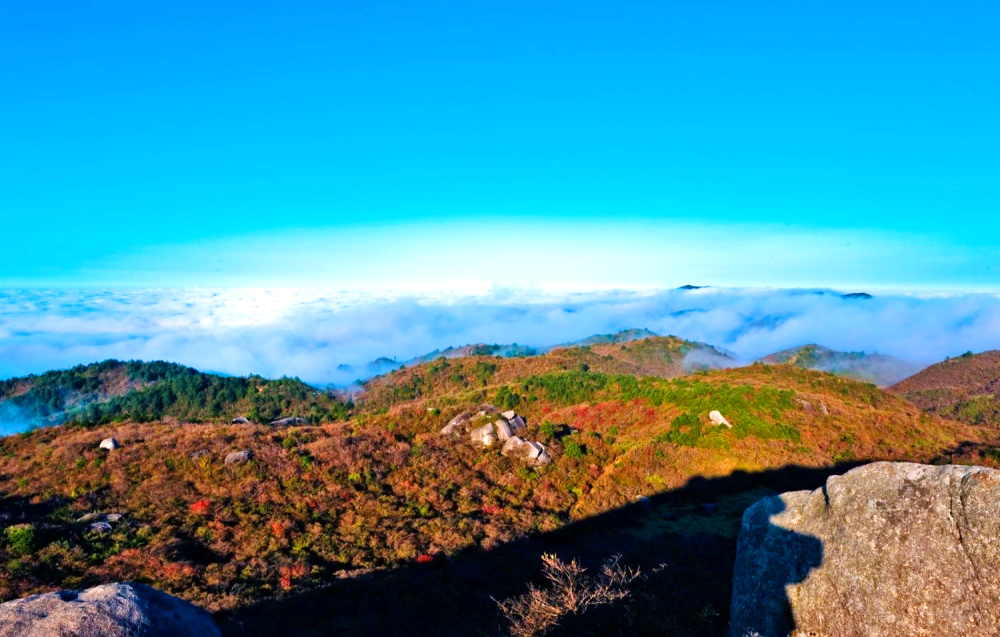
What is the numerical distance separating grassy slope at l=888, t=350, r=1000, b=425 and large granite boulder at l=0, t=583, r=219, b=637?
8211 cm

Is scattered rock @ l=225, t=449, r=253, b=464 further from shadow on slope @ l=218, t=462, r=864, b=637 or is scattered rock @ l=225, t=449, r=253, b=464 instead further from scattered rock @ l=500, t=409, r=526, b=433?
scattered rock @ l=500, t=409, r=526, b=433

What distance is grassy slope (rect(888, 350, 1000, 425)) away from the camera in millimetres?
68125

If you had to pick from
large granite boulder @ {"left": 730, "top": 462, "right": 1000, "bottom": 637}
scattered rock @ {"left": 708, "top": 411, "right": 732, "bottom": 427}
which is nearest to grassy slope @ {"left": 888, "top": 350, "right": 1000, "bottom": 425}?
scattered rock @ {"left": 708, "top": 411, "right": 732, "bottom": 427}

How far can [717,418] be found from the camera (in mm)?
34125

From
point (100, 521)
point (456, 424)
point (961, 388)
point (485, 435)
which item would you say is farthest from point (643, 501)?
point (961, 388)

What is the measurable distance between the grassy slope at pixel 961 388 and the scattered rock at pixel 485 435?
63.9 metres

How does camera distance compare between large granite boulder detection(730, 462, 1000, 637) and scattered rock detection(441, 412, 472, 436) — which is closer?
large granite boulder detection(730, 462, 1000, 637)

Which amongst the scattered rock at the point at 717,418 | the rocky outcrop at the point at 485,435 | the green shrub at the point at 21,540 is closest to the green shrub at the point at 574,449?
the rocky outcrop at the point at 485,435

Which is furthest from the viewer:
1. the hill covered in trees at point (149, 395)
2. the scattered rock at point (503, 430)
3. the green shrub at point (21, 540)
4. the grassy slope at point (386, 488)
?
the hill covered in trees at point (149, 395)

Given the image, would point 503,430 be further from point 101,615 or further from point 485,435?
point 101,615

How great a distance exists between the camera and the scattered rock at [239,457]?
1113 inches

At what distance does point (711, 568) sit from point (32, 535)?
80.0 feet

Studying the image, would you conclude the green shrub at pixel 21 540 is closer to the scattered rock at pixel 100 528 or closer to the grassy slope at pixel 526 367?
the scattered rock at pixel 100 528

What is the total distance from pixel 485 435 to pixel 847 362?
12657 centimetres
